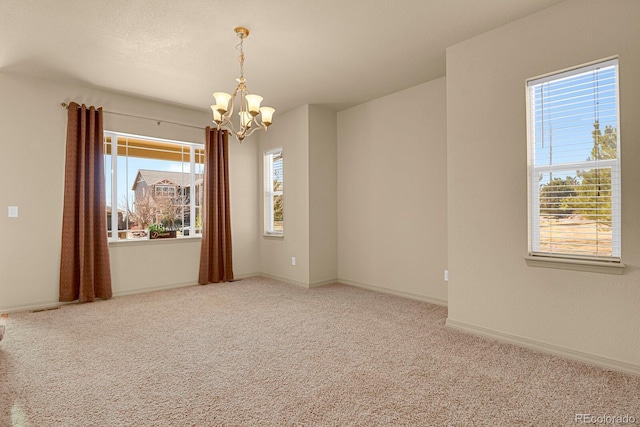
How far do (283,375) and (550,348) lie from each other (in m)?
2.08

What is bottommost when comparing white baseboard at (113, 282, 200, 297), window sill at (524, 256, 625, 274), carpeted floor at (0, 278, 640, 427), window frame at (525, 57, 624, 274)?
carpeted floor at (0, 278, 640, 427)

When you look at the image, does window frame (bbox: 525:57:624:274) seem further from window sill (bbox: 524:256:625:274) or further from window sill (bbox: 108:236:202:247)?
window sill (bbox: 108:236:202:247)

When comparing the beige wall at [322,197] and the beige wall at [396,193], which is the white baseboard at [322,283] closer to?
the beige wall at [322,197]

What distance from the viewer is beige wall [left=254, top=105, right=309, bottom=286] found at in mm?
5285

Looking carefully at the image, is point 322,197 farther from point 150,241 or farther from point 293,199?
point 150,241

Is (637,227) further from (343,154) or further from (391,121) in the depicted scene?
(343,154)

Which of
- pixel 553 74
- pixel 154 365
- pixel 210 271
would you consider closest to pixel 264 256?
pixel 210 271

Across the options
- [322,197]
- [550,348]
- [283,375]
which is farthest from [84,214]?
[550,348]

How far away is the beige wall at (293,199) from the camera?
17.3ft

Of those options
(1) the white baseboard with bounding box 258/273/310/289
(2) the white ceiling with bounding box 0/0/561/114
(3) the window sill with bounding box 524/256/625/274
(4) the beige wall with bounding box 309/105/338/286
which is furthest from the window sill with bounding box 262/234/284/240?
(3) the window sill with bounding box 524/256/625/274

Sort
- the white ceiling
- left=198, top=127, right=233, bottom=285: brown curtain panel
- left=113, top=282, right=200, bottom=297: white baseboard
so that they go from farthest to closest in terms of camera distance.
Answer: left=198, top=127, right=233, bottom=285: brown curtain panel → left=113, top=282, right=200, bottom=297: white baseboard → the white ceiling

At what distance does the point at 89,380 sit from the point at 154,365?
15.7 inches

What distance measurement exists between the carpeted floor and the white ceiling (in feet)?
8.88

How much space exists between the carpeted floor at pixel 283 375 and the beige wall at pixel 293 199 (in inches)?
65.3
